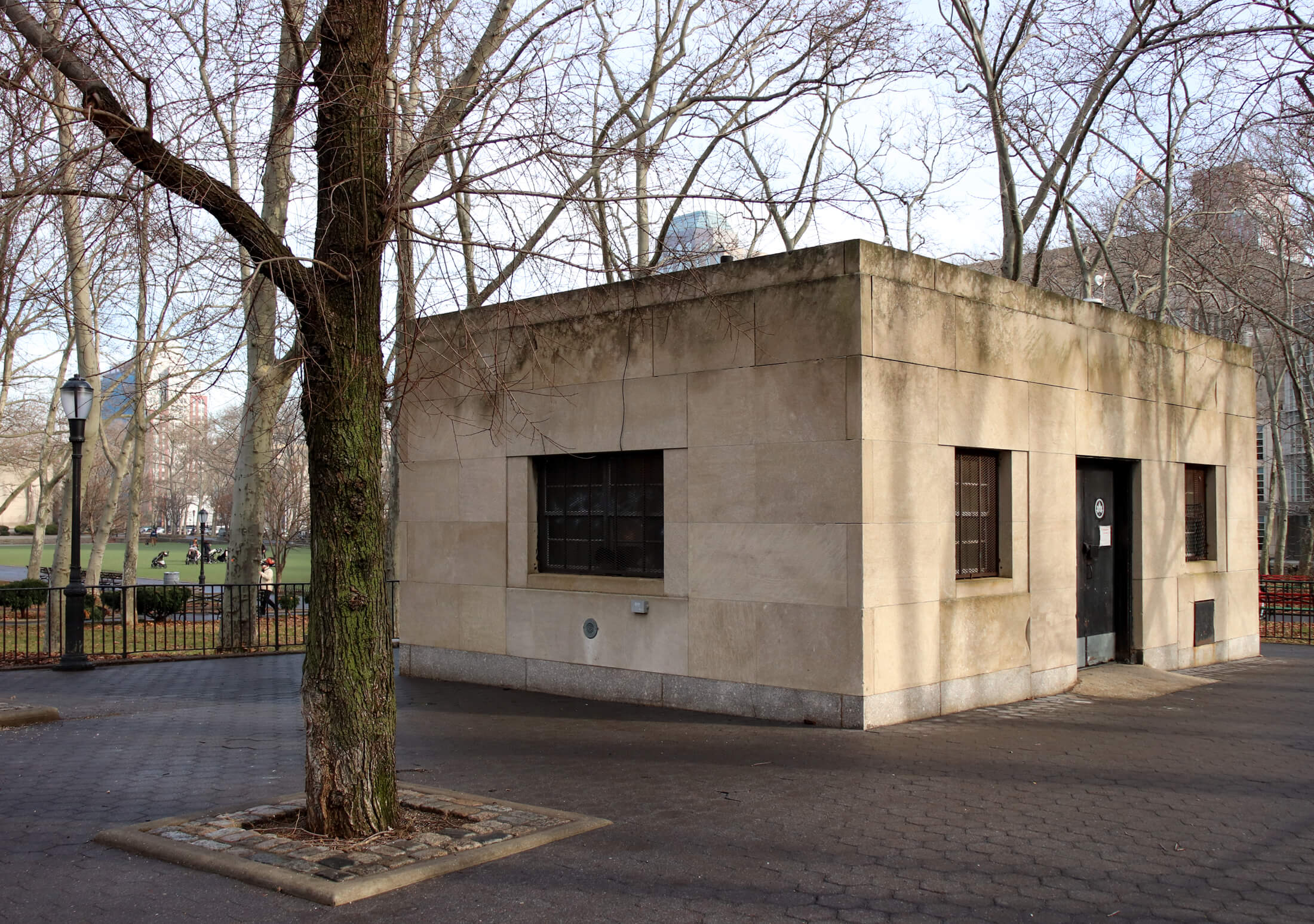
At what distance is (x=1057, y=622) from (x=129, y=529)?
25780mm

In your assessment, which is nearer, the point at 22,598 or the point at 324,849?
the point at 324,849

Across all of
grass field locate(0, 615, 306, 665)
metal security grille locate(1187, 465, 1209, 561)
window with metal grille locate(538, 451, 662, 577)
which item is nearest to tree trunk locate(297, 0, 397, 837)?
window with metal grille locate(538, 451, 662, 577)

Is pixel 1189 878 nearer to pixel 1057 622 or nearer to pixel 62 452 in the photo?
pixel 1057 622

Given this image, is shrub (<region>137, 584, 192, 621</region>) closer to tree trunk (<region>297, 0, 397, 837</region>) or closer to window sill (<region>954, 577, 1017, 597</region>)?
window sill (<region>954, 577, 1017, 597</region>)

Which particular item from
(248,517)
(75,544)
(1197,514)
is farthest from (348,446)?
(248,517)

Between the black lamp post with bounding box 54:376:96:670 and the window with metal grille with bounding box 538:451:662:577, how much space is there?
759cm

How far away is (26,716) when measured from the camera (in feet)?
35.3

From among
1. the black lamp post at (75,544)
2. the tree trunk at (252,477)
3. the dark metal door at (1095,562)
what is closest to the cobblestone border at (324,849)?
the dark metal door at (1095,562)

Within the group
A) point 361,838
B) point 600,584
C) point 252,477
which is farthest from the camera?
point 252,477

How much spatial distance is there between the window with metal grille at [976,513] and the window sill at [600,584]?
304 centimetres

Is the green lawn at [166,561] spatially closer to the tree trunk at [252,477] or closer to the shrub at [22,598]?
the shrub at [22,598]

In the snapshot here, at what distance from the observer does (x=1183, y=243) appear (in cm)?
2628

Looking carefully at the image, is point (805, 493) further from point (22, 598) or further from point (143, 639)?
point (22, 598)

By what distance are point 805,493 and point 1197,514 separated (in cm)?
796
